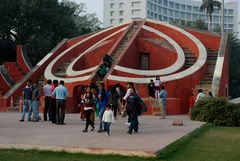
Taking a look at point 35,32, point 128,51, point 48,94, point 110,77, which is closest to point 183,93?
point 110,77

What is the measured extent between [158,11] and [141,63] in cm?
8751

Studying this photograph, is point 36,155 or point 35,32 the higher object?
point 35,32

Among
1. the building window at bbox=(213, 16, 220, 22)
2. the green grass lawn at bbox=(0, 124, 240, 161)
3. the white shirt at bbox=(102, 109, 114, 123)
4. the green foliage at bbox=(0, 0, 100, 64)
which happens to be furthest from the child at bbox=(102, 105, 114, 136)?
the building window at bbox=(213, 16, 220, 22)

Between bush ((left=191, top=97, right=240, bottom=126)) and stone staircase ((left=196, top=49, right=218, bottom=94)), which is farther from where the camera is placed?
stone staircase ((left=196, top=49, right=218, bottom=94))

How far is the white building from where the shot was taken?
335ft

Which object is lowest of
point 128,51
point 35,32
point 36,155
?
point 36,155

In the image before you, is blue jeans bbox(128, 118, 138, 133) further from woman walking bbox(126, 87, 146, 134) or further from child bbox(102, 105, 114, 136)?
child bbox(102, 105, 114, 136)

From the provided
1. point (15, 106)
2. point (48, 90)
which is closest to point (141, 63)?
point (15, 106)

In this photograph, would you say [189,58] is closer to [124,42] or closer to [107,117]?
[124,42]

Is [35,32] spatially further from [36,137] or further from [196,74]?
[36,137]

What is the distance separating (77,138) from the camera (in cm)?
950

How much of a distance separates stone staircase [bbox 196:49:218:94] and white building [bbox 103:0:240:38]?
6743 centimetres

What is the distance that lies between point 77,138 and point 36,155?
192 centimetres

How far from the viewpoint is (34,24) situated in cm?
3406
